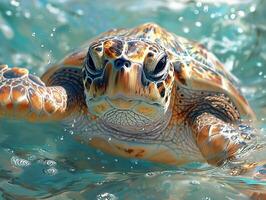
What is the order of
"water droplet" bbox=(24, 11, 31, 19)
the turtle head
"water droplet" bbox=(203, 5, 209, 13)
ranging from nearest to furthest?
the turtle head
"water droplet" bbox=(24, 11, 31, 19)
"water droplet" bbox=(203, 5, 209, 13)

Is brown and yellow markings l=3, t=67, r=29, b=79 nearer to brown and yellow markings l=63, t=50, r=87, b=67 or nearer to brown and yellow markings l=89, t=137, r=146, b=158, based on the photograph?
brown and yellow markings l=63, t=50, r=87, b=67

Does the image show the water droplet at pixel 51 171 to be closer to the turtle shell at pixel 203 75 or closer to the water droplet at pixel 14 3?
the turtle shell at pixel 203 75

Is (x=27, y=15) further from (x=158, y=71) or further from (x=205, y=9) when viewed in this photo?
(x=158, y=71)

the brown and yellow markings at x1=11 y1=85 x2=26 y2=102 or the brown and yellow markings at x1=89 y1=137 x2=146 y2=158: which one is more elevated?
the brown and yellow markings at x1=11 y1=85 x2=26 y2=102

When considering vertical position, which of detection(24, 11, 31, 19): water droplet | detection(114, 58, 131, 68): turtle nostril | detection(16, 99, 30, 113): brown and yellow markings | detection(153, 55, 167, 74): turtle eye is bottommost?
detection(16, 99, 30, 113): brown and yellow markings

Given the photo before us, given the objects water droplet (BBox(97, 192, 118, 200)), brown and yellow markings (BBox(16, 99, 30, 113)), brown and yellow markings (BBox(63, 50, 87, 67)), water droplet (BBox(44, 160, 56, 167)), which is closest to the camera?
water droplet (BBox(97, 192, 118, 200))

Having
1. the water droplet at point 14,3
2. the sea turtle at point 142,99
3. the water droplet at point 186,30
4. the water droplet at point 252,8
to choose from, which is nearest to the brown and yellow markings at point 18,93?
the sea turtle at point 142,99

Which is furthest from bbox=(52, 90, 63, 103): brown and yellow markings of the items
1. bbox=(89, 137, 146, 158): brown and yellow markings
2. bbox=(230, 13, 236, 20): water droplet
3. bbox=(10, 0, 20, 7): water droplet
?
bbox=(230, 13, 236, 20): water droplet

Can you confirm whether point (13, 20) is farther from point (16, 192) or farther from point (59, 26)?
point (16, 192)

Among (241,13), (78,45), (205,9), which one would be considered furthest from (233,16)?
(78,45)
